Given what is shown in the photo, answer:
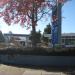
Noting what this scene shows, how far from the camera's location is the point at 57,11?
24.2 metres

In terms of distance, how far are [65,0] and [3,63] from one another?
7326 mm

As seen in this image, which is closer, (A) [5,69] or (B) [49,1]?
(A) [5,69]

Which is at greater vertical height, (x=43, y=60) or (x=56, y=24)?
(x=56, y=24)

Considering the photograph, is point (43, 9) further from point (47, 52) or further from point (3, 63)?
point (3, 63)

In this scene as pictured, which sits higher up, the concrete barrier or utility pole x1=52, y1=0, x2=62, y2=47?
utility pole x1=52, y1=0, x2=62, y2=47

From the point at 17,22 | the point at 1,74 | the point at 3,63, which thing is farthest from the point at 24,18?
the point at 1,74

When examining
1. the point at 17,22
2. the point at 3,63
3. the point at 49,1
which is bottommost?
the point at 3,63

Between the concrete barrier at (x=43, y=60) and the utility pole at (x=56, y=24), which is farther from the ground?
the utility pole at (x=56, y=24)

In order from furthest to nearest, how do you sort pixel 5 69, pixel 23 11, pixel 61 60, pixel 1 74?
pixel 23 11, pixel 61 60, pixel 5 69, pixel 1 74

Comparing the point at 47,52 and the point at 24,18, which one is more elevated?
the point at 24,18

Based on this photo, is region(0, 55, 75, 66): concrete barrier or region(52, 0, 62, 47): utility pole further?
region(52, 0, 62, 47): utility pole

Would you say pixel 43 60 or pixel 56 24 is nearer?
pixel 43 60

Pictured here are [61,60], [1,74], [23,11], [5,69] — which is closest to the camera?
[1,74]

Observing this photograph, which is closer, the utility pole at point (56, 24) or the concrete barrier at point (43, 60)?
the concrete barrier at point (43, 60)
